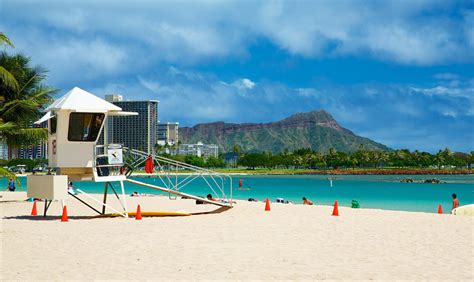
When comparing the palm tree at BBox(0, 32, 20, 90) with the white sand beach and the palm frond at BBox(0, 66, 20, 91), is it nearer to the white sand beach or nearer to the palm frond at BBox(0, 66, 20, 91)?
the palm frond at BBox(0, 66, 20, 91)

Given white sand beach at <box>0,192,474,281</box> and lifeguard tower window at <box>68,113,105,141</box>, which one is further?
lifeguard tower window at <box>68,113,105,141</box>

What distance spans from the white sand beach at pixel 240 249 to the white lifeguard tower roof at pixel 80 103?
423 cm

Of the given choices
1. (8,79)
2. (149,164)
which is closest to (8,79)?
(8,79)

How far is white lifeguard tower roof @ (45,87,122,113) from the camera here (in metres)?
22.0

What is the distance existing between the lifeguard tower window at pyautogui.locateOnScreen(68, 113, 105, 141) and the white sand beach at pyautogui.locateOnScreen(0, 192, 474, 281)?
10.9ft

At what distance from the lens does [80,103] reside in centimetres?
2217

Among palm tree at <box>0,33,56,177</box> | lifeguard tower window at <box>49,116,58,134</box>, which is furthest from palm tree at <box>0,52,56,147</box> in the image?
lifeguard tower window at <box>49,116,58,134</box>

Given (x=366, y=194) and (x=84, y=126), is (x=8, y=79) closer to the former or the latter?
(x=84, y=126)

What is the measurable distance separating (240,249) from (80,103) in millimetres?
11059

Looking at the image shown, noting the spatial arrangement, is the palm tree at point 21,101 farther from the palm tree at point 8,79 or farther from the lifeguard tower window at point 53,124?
the lifeguard tower window at point 53,124

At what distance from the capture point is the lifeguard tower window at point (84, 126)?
73.2 ft

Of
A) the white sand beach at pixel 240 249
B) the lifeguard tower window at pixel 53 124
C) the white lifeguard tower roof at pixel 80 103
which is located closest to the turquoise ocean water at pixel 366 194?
the lifeguard tower window at pixel 53 124

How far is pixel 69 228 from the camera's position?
18672 mm

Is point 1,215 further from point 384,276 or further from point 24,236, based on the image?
point 384,276
